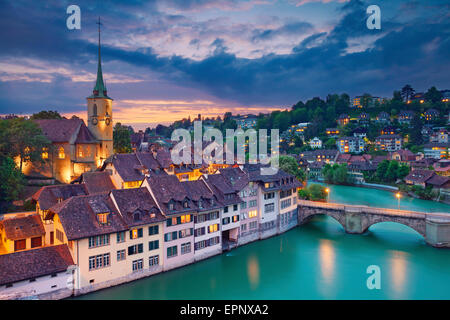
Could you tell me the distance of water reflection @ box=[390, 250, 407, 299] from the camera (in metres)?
31.3

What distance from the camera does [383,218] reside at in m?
45.1

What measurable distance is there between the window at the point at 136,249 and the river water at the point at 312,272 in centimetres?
273

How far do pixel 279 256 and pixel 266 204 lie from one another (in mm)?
7879

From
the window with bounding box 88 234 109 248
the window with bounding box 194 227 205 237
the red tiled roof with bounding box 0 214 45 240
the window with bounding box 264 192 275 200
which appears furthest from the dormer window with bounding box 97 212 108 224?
the window with bounding box 264 192 275 200

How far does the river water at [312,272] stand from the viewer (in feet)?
101

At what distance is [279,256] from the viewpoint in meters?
40.6

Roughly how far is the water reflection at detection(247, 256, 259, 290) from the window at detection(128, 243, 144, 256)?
11.0 m

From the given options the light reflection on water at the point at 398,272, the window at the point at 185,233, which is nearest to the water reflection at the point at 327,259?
the light reflection on water at the point at 398,272

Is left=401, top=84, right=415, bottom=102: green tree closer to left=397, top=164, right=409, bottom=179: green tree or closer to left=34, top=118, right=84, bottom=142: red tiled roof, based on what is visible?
left=397, top=164, right=409, bottom=179: green tree

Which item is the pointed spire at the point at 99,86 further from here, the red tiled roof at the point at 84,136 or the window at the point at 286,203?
the window at the point at 286,203

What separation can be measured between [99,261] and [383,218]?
35.3 meters

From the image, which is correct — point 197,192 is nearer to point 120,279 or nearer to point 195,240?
point 195,240

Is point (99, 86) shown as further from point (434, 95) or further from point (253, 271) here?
point (434, 95)

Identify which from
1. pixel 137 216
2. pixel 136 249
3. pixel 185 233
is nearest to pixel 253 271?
pixel 185 233
